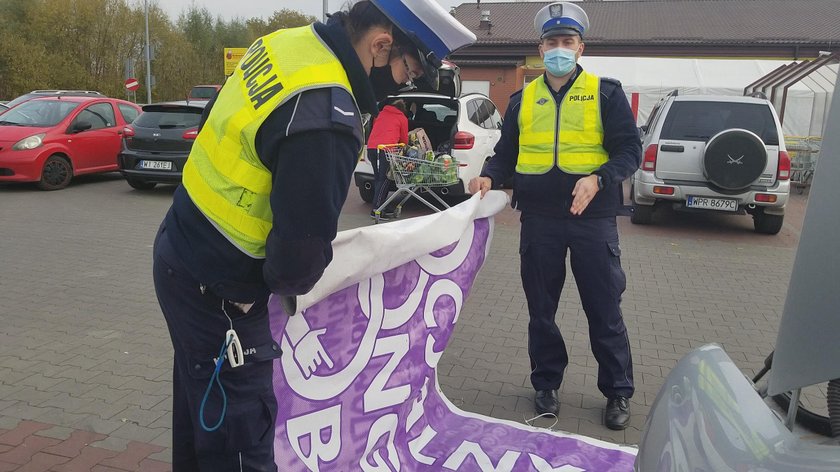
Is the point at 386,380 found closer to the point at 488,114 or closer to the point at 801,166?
the point at 488,114

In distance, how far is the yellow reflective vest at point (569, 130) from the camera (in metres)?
3.44

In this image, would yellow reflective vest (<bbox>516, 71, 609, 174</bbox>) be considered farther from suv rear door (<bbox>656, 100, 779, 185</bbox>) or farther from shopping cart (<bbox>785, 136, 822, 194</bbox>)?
shopping cart (<bbox>785, 136, 822, 194</bbox>)

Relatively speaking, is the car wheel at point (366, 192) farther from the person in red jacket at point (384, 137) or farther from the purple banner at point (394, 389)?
the purple banner at point (394, 389)

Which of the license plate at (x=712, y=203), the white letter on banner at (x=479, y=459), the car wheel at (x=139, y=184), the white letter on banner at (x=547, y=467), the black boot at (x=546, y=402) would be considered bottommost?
the white letter on banner at (x=547, y=467)

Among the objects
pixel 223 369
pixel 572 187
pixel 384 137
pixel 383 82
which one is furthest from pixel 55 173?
pixel 383 82

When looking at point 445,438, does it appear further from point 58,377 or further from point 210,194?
point 58,377

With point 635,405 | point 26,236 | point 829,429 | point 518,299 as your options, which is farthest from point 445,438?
point 26,236

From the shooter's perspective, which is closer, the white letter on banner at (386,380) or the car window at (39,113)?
the white letter on banner at (386,380)

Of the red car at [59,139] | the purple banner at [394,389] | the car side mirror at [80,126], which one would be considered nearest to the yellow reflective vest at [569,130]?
the purple banner at [394,389]

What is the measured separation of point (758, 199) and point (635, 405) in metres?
6.25

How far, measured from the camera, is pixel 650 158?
947cm

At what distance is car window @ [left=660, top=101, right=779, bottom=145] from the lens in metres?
9.43

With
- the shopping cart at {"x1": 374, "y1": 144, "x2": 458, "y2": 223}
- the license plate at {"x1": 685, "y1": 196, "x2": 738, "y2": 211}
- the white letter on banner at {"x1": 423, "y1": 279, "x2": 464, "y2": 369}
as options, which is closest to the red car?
the shopping cart at {"x1": 374, "y1": 144, "x2": 458, "y2": 223}

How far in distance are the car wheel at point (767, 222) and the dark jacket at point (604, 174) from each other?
696 centimetres
